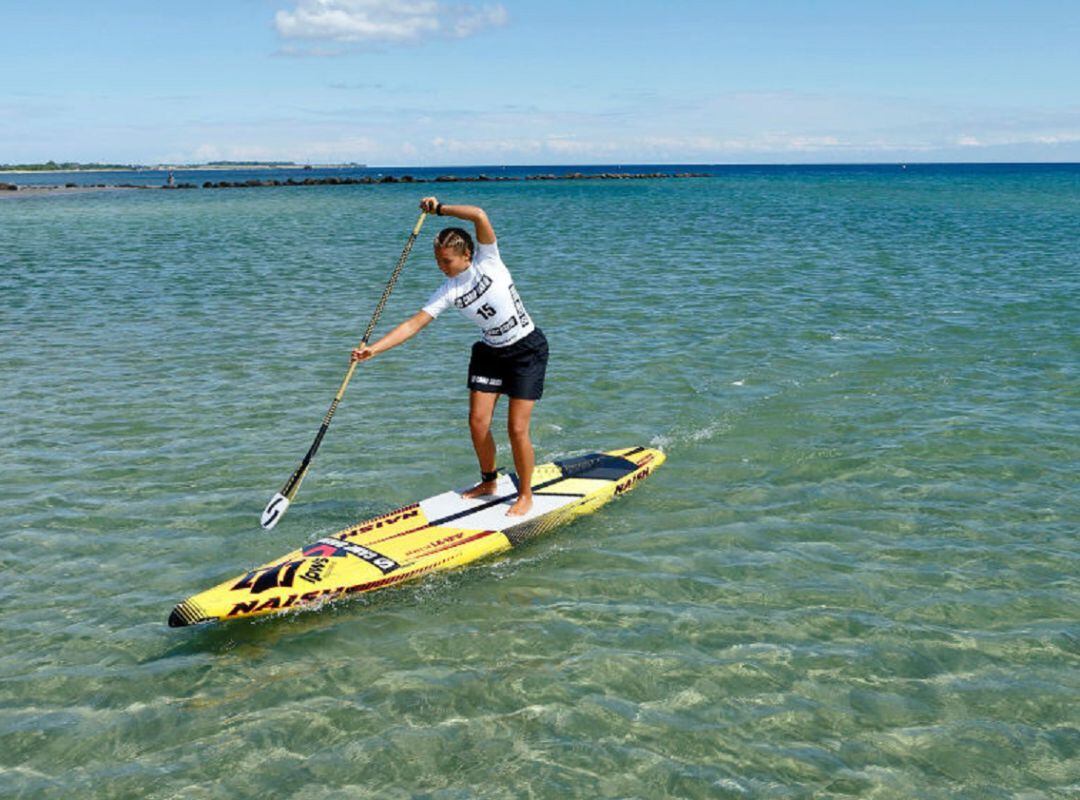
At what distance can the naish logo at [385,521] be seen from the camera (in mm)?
7988

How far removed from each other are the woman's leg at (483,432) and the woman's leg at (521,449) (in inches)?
9.7

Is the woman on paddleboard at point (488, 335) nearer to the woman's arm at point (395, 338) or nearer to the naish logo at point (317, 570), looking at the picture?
the woman's arm at point (395, 338)

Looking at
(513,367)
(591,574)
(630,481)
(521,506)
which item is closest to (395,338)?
(513,367)

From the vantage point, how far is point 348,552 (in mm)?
7586

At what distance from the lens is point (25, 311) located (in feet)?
69.6

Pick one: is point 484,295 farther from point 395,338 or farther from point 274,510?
point 274,510

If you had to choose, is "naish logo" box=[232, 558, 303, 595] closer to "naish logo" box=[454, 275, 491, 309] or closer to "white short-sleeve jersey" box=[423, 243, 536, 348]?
"white short-sleeve jersey" box=[423, 243, 536, 348]

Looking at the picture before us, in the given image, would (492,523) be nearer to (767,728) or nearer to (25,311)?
(767,728)

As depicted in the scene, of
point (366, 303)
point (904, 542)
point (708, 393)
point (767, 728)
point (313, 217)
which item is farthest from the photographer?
point (313, 217)

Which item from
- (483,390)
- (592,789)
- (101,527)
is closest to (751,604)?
(592,789)

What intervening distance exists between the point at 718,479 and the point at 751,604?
298cm

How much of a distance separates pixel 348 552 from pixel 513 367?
2.26 m

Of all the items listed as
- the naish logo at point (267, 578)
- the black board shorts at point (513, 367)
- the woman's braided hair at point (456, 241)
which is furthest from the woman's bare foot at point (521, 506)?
the woman's braided hair at point (456, 241)

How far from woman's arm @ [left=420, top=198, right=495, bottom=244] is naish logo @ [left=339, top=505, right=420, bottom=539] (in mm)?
2687
